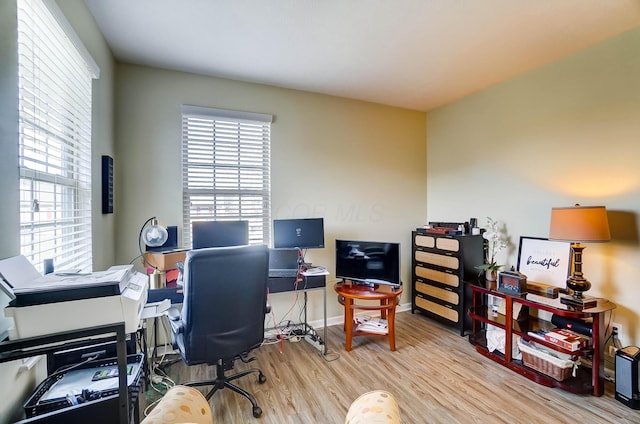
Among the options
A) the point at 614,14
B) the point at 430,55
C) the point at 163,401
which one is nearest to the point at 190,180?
the point at 163,401

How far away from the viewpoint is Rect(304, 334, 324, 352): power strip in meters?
2.78

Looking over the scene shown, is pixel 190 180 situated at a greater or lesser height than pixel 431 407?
greater

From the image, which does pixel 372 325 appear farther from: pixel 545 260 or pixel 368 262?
pixel 545 260

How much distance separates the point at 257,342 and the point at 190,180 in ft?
5.63

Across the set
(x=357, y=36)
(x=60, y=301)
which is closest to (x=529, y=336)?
(x=357, y=36)

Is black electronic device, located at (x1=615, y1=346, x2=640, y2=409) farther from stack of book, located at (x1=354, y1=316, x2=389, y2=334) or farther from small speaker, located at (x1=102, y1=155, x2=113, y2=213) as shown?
small speaker, located at (x1=102, y1=155, x2=113, y2=213)

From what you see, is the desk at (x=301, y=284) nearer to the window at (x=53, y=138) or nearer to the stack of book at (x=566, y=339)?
the window at (x=53, y=138)

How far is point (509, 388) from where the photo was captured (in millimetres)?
2201

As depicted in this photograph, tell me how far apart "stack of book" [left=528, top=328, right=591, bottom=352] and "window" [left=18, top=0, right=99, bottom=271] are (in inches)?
131

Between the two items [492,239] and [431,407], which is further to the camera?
[492,239]

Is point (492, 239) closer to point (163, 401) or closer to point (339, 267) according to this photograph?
point (339, 267)

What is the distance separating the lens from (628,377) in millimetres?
1950

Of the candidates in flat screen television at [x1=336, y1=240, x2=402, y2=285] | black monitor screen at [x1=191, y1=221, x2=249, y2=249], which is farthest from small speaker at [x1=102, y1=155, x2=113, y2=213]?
flat screen television at [x1=336, y1=240, x2=402, y2=285]

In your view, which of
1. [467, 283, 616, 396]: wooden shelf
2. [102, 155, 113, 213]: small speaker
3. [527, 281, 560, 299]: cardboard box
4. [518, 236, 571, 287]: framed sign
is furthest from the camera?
[518, 236, 571, 287]: framed sign
